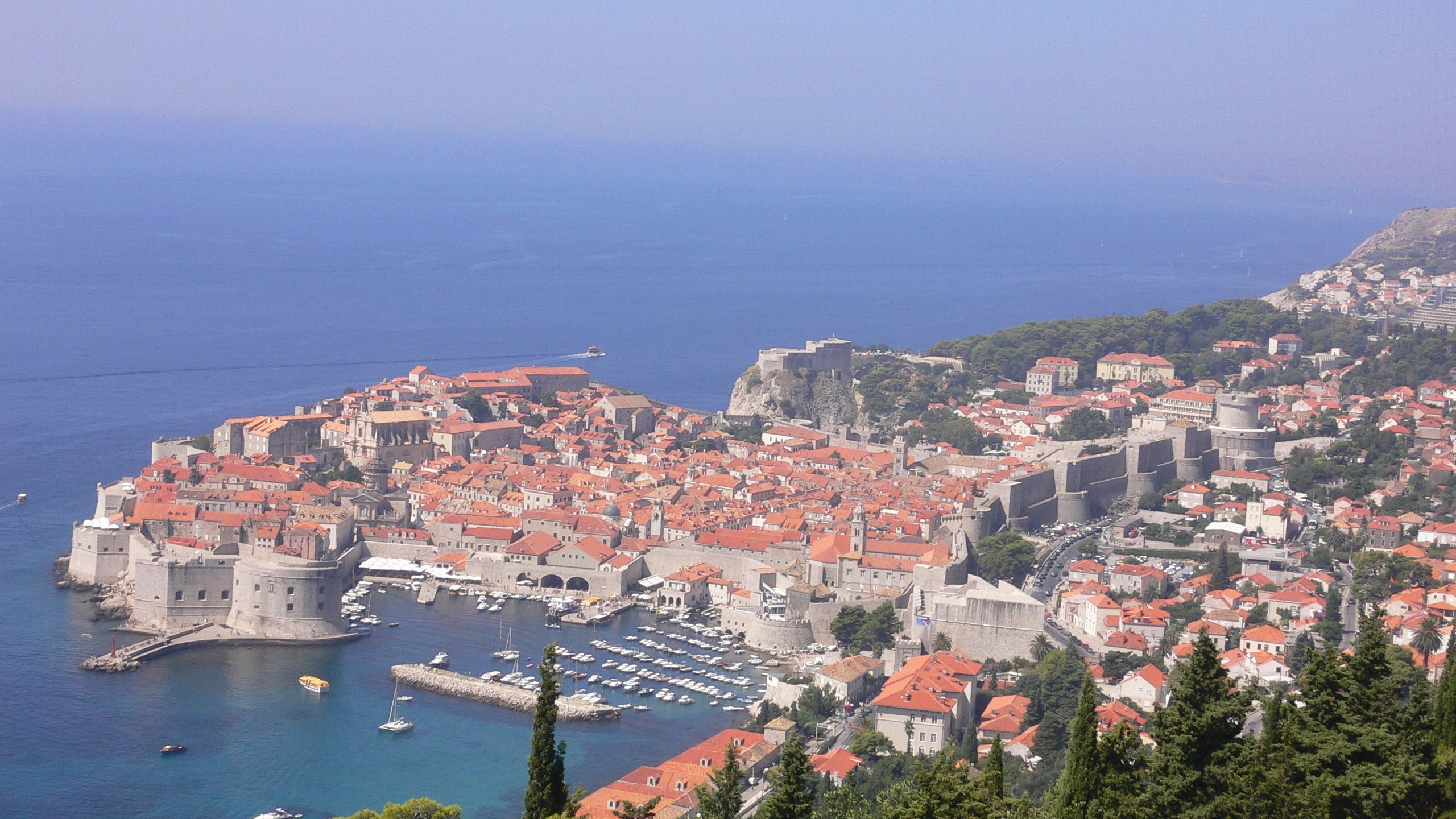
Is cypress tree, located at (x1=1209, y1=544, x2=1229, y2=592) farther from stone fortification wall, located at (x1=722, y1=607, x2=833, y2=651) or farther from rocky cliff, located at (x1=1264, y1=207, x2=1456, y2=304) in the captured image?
rocky cliff, located at (x1=1264, y1=207, x2=1456, y2=304)

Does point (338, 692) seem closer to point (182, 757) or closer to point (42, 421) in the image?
point (182, 757)

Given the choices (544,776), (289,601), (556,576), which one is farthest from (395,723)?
(544,776)

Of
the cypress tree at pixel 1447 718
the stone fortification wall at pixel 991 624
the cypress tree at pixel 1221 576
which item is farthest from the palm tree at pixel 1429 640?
the cypress tree at pixel 1447 718

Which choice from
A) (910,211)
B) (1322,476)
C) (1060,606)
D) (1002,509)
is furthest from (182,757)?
(910,211)

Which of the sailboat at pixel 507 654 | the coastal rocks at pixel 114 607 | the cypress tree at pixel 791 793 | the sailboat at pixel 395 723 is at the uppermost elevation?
the cypress tree at pixel 791 793

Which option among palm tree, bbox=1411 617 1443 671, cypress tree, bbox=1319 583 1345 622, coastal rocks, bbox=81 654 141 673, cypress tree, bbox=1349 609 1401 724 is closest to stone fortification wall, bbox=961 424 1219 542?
cypress tree, bbox=1319 583 1345 622

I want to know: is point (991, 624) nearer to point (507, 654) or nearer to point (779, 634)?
point (779, 634)

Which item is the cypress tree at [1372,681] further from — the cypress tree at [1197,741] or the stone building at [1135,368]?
the stone building at [1135,368]
